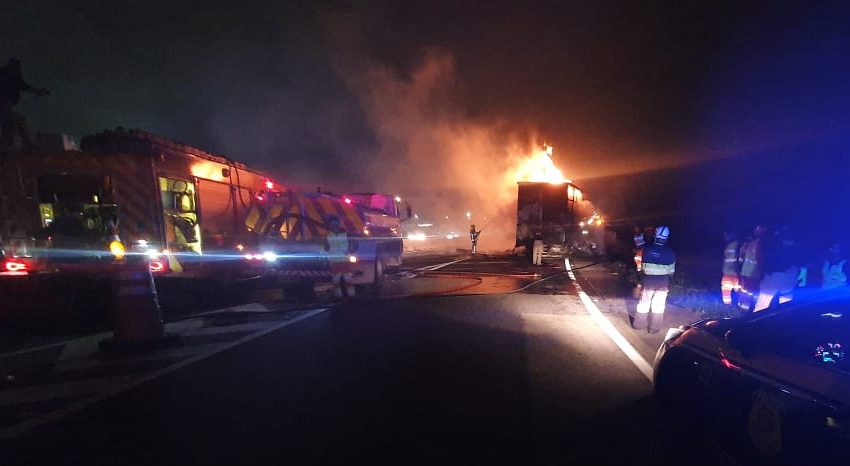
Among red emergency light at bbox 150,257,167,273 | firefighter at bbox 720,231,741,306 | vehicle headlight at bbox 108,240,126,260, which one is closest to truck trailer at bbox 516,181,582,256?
firefighter at bbox 720,231,741,306

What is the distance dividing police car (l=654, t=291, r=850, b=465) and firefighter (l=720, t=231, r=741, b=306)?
15.6 ft

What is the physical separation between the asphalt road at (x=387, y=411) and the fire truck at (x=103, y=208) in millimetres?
3597

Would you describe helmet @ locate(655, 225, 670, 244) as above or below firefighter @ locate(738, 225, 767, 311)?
above

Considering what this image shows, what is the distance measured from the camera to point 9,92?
9055mm

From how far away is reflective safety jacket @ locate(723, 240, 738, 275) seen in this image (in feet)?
22.8

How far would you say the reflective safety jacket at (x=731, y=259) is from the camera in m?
6.95

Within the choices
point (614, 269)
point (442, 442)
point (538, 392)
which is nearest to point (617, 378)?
point (538, 392)

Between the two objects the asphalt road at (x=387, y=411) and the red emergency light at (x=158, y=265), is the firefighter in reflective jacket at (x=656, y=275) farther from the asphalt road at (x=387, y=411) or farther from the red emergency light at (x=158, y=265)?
the red emergency light at (x=158, y=265)

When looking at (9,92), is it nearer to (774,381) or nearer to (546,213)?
(774,381)

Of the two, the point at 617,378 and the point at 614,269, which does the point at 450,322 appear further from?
the point at 614,269

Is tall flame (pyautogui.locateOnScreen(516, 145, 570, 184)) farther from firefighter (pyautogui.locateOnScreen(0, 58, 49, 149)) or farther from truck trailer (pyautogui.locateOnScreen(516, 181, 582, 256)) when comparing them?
firefighter (pyautogui.locateOnScreen(0, 58, 49, 149))

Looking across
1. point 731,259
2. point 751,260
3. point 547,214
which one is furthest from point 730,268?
point 547,214

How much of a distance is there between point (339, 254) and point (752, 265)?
23.0 feet

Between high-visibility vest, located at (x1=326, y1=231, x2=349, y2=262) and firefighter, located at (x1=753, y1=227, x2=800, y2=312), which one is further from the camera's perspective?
high-visibility vest, located at (x1=326, y1=231, x2=349, y2=262)
